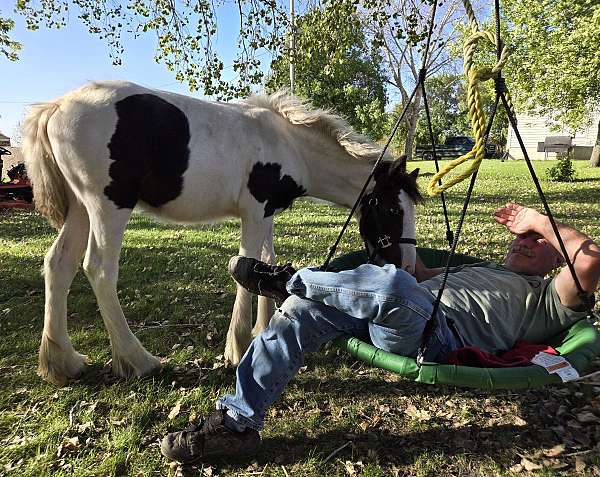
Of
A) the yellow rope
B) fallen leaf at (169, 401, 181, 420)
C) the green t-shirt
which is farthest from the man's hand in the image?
fallen leaf at (169, 401, 181, 420)

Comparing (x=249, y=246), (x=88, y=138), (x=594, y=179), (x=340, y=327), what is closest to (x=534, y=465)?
(x=340, y=327)

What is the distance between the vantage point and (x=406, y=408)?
9.20ft

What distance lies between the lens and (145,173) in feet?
9.86

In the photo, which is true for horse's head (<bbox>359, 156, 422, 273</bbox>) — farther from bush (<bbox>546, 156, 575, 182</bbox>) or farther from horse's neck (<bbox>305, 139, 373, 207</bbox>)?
bush (<bbox>546, 156, 575, 182</bbox>)

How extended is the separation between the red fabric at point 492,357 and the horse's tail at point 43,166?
296 cm

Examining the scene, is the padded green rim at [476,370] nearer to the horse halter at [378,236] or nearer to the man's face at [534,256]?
the man's face at [534,256]

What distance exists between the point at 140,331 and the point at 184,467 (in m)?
1.88

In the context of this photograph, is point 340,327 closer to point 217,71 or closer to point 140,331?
point 140,331

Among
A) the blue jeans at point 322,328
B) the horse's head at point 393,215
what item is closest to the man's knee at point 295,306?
the blue jeans at point 322,328

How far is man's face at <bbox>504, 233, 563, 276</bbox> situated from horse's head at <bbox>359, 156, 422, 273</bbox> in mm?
816

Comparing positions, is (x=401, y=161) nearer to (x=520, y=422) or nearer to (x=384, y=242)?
(x=384, y=242)

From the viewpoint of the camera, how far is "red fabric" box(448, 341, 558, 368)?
7.05ft

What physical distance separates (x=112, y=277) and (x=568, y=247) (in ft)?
9.55

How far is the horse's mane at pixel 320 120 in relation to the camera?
3.71m
